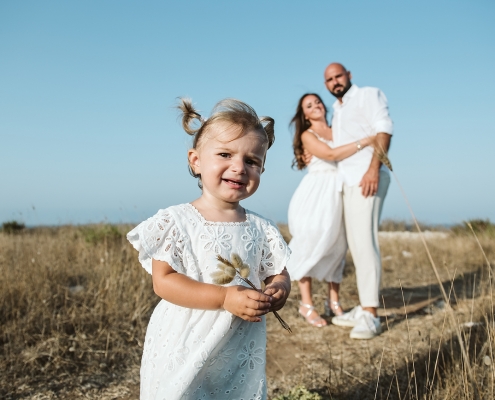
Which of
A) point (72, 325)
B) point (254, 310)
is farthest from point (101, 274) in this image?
point (254, 310)

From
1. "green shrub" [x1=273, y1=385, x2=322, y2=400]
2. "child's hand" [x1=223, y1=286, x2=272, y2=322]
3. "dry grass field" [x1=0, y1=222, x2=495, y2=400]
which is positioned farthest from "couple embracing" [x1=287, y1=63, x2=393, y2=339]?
"child's hand" [x1=223, y1=286, x2=272, y2=322]

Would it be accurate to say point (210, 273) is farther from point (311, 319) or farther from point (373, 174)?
point (311, 319)

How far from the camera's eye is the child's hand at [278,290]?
1.66m

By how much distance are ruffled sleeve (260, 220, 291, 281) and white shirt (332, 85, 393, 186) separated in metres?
2.55

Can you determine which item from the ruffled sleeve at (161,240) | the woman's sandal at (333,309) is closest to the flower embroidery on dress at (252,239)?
the ruffled sleeve at (161,240)

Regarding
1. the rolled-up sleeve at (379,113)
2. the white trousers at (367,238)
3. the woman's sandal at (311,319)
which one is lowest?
the woman's sandal at (311,319)

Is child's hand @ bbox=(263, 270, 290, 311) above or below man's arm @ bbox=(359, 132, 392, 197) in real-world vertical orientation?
below

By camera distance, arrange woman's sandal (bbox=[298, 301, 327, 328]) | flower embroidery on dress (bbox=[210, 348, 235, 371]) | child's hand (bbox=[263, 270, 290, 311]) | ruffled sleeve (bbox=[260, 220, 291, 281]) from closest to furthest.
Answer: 1. child's hand (bbox=[263, 270, 290, 311])
2. flower embroidery on dress (bbox=[210, 348, 235, 371])
3. ruffled sleeve (bbox=[260, 220, 291, 281])
4. woman's sandal (bbox=[298, 301, 327, 328])

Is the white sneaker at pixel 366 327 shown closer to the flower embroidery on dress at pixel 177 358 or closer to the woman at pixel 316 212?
the woman at pixel 316 212

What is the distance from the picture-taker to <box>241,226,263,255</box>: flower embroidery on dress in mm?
1860

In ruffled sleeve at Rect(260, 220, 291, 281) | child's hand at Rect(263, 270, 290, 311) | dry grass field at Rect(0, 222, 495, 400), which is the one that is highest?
ruffled sleeve at Rect(260, 220, 291, 281)

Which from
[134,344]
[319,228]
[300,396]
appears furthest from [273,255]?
[319,228]

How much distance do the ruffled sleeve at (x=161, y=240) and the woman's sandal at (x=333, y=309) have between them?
3.22 m

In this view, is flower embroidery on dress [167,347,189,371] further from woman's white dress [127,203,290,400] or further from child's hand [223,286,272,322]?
child's hand [223,286,272,322]
